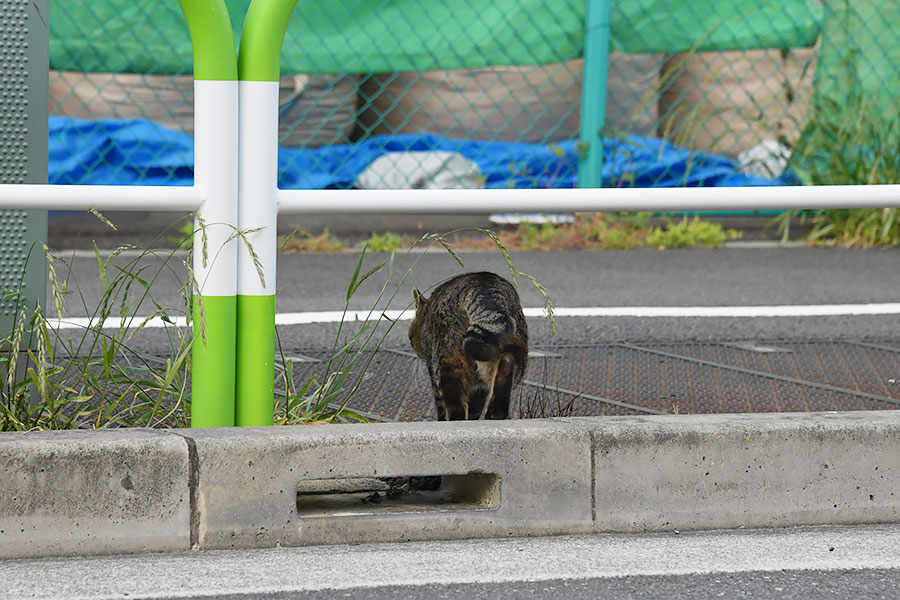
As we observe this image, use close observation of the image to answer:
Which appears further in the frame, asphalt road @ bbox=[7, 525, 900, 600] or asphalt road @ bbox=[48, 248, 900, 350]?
asphalt road @ bbox=[48, 248, 900, 350]

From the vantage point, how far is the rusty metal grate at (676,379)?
409 cm

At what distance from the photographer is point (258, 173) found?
3.12 m

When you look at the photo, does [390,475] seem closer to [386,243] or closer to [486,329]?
[486,329]

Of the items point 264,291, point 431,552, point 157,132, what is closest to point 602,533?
point 431,552

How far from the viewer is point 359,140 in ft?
28.6

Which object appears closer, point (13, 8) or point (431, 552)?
point (431, 552)

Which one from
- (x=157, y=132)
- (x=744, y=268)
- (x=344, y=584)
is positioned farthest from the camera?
(x=157, y=132)

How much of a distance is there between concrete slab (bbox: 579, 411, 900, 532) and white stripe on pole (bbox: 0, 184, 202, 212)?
1161mm

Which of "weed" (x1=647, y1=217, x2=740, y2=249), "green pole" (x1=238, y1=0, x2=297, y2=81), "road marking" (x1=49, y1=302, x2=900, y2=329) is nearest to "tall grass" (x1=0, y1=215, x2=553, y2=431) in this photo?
"green pole" (x1=238, y1=0, x2=297, y2=81)

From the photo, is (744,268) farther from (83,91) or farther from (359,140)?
(83,91)

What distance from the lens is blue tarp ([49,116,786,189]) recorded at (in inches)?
309

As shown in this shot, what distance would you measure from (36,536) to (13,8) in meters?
1.36

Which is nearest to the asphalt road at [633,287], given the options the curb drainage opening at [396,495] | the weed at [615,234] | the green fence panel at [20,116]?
the weed at [615,234]

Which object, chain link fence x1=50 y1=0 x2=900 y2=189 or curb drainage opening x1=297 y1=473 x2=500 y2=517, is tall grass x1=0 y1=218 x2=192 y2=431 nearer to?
curb drainage opening x1=297 y1=473 x2=500 y2=517
